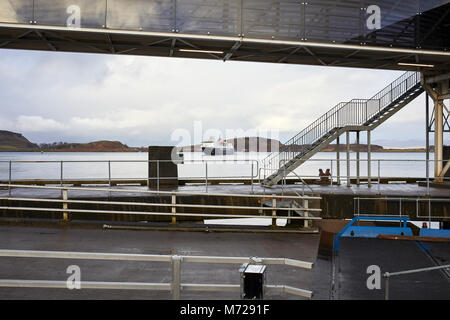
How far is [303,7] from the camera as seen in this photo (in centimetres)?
1669

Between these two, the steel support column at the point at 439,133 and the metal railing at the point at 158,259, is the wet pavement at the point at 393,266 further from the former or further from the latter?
the steel support column at the point at 439,133

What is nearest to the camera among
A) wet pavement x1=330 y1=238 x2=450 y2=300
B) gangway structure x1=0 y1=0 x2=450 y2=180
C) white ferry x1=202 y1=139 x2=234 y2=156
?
wet pavement x1=330 y1=238 x2=450 y2=300

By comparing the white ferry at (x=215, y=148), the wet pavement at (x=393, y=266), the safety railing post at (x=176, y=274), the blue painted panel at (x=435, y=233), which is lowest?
A: the wet pavement at (x=393, y=266)

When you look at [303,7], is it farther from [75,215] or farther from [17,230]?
[17,230]

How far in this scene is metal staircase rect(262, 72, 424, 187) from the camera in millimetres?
20766

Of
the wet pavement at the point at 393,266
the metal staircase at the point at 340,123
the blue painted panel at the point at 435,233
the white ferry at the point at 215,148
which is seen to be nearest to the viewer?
the wet pavement at the point at 393,266

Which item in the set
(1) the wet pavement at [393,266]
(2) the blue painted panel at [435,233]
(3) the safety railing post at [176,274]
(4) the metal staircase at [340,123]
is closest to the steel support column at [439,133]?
(4) the metal staircase at [340,123]

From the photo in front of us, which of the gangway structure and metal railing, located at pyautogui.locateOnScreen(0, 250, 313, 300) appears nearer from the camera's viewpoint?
metal railing, located at pyautogui.locateOnScreen(0, 250, 313, 300)

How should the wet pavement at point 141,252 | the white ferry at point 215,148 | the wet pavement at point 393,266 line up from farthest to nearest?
the white ferry at point 215,148 → the wet pavement at point 393,266 → the wet pavement at point 141,252

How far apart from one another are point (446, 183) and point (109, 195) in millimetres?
16881

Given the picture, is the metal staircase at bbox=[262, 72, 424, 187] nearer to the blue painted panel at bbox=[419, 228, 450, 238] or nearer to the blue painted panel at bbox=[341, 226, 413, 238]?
the blue painted panel at bbox=[341, 226, 413, 238]

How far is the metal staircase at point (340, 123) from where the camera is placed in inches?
818

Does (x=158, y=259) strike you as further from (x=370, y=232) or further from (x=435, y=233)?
(x=435, y=233)

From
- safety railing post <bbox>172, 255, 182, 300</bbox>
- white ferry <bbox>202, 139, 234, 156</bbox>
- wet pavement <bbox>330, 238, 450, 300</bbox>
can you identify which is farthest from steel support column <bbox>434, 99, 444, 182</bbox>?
white ferry <bbox>202, 139, 234, 156</bbox>
